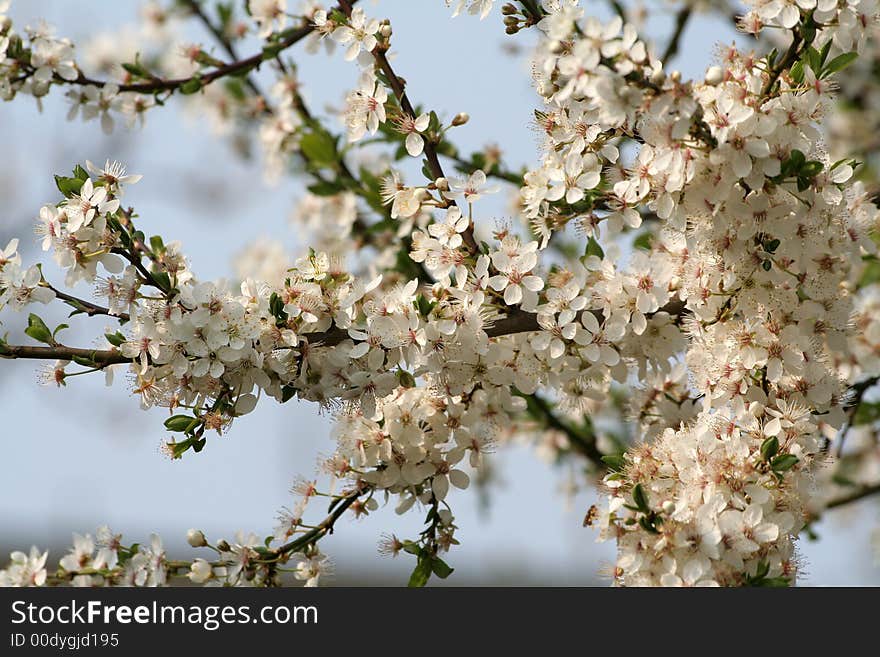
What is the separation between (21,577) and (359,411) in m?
0.96

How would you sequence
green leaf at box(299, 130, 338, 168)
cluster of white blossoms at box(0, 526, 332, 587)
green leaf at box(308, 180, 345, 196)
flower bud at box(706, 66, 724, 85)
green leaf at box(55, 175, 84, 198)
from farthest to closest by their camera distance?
green leaf at box(308, 180, 345, 196) → green leaf at box(299, 130, 338, 168) → cluster of white blossoms at box(0, 526, 332, 587) → green leaf at box(55, 175, 84, 198) → flower bud at box(706, 66, 724, 85)

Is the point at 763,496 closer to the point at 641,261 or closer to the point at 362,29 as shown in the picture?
the point at 641,261

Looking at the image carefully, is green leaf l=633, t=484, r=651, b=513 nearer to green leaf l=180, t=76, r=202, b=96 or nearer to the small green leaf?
the small green leaf

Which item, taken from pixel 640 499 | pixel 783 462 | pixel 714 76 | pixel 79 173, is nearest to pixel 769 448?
pixel 783 462

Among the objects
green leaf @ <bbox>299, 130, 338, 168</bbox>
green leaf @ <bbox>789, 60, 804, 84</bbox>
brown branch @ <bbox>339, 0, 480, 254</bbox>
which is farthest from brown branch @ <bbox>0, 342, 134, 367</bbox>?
green leaf @ <bbox>299, 130, 338, 168</bbox>

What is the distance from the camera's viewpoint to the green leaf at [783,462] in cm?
221

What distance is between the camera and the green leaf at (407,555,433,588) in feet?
8.74

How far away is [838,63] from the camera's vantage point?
2305 mm

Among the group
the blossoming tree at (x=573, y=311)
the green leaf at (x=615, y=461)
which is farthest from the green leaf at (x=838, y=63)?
A: the green leaf at (x=615, y=461)

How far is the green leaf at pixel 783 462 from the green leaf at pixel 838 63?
0.85 m

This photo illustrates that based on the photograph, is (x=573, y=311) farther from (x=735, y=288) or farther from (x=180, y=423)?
(x=180, y=423)

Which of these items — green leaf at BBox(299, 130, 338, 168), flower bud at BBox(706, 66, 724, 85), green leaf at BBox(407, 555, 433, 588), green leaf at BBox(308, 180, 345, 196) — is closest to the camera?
flower bud at BBox(706, 66, 724, 85)

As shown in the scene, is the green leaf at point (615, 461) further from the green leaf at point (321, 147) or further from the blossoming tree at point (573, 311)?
the green leaf at point (321, 147)

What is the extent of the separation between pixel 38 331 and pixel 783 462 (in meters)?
1.66
